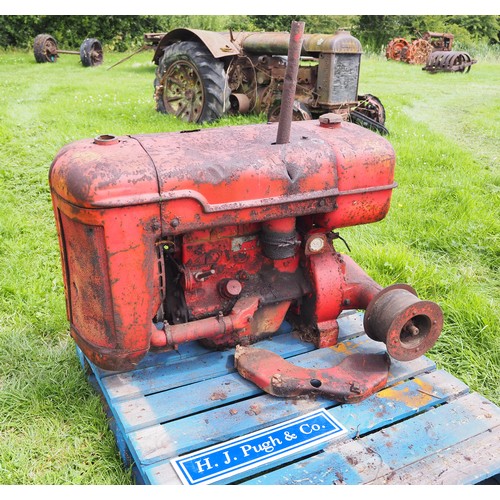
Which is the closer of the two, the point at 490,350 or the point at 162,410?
the point at 162,410

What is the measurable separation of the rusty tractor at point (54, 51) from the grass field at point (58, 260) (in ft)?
13.8

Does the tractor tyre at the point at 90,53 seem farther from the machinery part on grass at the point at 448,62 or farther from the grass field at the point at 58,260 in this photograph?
the machinery part on grass at the point at 448,62

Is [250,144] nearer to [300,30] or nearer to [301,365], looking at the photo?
[300,30]

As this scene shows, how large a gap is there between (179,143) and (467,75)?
1312 centimetres

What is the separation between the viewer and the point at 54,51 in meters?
13.1

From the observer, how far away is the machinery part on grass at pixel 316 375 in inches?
91.4

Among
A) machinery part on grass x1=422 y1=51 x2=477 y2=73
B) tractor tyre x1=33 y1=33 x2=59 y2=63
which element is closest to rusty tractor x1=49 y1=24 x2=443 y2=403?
tractor tyre x1=33 y1=33 x2=59 y2=63

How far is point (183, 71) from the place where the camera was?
7.09m

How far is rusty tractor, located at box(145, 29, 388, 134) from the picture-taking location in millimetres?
6484

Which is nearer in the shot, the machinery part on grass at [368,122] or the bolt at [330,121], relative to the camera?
the bolt at [330,121]

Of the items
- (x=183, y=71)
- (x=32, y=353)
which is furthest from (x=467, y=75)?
(x=32, y=353)

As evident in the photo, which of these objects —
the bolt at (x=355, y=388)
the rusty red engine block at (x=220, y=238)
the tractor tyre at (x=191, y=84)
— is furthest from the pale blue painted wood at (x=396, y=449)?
the tractor tyre at (x=191, y=84)

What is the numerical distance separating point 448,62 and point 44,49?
9458 millimetres

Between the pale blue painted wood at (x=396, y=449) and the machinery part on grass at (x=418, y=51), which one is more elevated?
the pale blue painted wood at (x=396, y=449)
